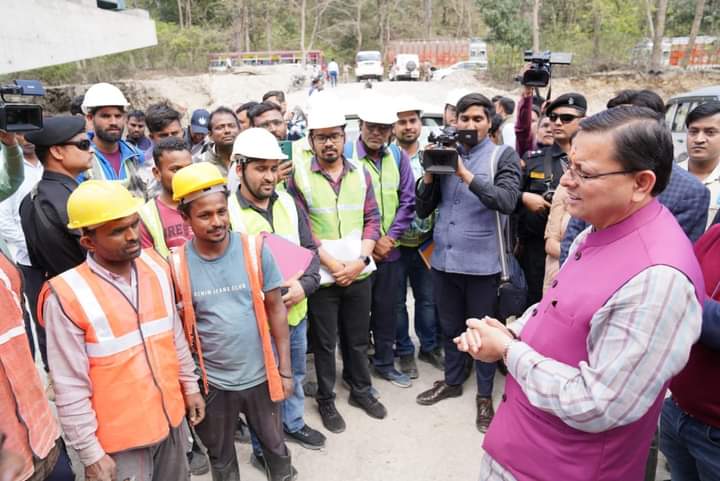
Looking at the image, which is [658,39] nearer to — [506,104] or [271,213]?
[506,104]

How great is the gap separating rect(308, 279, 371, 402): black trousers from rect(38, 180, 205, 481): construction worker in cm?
125

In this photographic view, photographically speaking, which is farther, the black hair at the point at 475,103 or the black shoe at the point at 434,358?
the black shoe at the point at 434,358

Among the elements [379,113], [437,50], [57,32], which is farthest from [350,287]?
[437,50]

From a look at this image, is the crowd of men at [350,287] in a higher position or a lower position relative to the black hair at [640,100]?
lower

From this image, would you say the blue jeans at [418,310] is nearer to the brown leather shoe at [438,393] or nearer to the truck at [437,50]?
the brown leather shoe at [438,393]

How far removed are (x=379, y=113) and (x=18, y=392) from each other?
2598mm

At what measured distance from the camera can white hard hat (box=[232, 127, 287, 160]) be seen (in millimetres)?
2680

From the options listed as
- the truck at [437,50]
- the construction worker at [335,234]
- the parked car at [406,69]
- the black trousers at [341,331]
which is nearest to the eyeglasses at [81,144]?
the construction worker at [335,234]

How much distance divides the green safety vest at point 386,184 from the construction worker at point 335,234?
0.46 feet

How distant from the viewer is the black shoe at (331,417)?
10.8 feet

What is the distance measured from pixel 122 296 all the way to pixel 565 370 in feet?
5.27

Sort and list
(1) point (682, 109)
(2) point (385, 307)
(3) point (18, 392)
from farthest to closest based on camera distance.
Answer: (1) point (682, 109), (2) point (385, 307), (3) point (18, 392)

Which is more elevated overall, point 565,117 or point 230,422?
point 565,117

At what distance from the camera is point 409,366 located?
396 centimetres
